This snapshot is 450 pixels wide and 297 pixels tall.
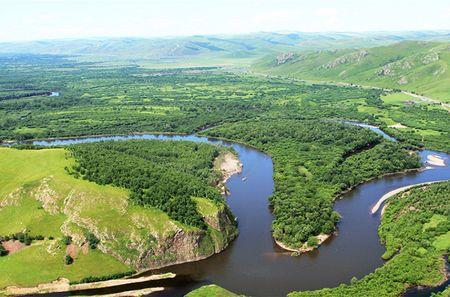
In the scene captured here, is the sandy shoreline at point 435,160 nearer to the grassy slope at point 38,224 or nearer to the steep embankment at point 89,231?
the steep embankment at point 89,231

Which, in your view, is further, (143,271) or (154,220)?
(154,220)

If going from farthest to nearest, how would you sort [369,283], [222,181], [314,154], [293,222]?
[314,154] < [222,181] < [293,222] < [369,283]

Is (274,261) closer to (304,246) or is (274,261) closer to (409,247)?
(304,246)

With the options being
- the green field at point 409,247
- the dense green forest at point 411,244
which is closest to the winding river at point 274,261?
the green field at point 409,247

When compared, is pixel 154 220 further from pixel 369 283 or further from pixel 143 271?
pixel 369 283

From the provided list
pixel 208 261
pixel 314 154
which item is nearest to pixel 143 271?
pixel 208 261

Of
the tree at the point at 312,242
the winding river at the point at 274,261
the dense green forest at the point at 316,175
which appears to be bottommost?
the winding river at the point at 274,261
